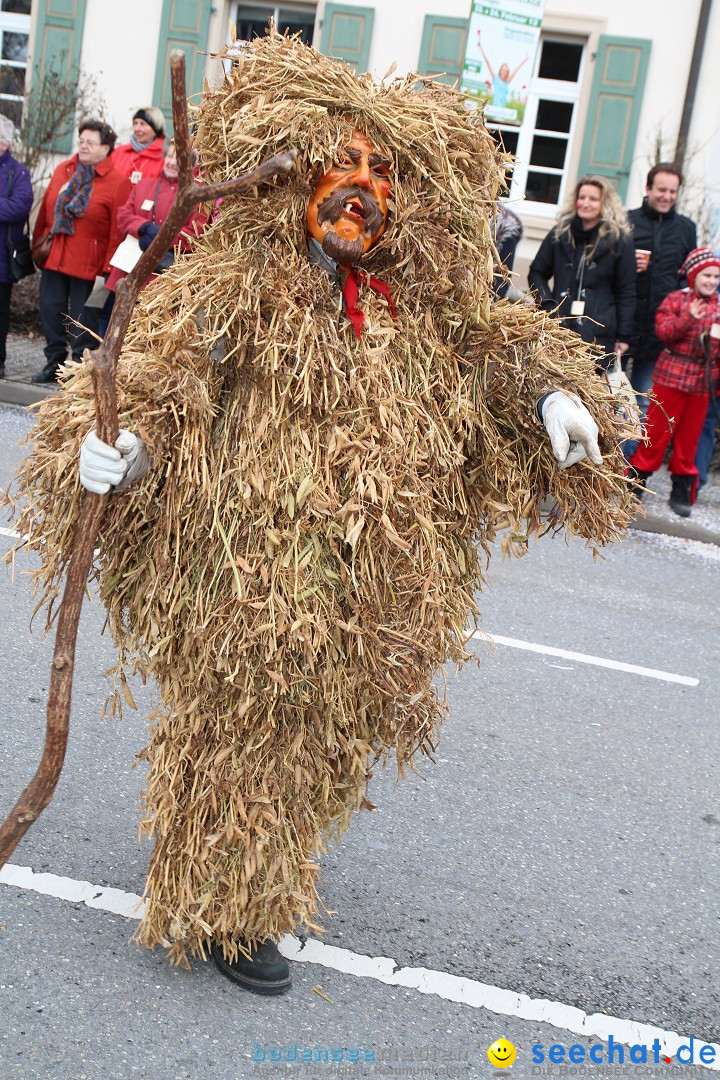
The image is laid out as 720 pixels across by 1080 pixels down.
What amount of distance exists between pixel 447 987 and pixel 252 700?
0.90 metres

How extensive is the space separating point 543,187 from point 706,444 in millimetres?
6102

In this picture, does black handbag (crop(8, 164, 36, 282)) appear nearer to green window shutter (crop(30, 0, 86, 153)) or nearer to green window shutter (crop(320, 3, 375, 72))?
green window shutter (crop(30, 0, 86, 153))

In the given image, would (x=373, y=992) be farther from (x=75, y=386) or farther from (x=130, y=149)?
(x=130, y=149)

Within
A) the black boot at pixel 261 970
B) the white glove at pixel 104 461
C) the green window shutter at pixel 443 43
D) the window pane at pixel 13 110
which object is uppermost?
the green window shutter at pixel 443 43

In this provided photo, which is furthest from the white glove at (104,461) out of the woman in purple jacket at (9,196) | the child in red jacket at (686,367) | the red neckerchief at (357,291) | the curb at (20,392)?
the woman in purple jacket at (9,196)

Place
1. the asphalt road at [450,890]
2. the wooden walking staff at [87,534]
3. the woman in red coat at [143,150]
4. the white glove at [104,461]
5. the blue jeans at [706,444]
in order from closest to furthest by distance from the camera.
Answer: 1. the wooden walking staff at [87,534]
2. the white glove at [104,461]
3. the asphalt road at [450,890]
4. the blue jeans at [706,444]
5. the woman in red coat at [143,150]

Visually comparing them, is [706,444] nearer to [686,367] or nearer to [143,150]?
[686,367]

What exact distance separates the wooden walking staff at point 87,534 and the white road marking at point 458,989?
670 mm

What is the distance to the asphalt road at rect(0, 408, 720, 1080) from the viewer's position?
256cm

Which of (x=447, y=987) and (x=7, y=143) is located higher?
(x=7, y=143)

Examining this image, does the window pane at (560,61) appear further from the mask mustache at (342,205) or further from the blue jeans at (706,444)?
the mask mustache at (342,205)

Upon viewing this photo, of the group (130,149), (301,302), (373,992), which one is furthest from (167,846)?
(130,149)

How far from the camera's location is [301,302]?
2445 millimetres

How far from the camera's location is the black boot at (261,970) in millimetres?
2672
